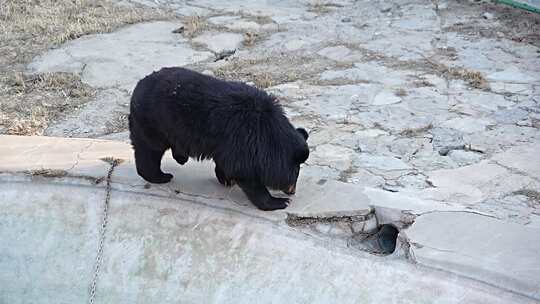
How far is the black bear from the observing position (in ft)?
11.5

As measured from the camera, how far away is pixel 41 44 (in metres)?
7.03

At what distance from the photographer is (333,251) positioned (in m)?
3.42

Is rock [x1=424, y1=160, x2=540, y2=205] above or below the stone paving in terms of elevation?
above

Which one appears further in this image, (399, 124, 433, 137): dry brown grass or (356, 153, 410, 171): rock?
(399, 124, 433, 137): dry brown grass

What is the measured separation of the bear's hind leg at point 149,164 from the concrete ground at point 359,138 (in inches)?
3.4

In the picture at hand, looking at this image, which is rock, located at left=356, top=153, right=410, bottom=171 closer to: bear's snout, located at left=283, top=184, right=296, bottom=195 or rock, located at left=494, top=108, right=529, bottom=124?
bear's snout, located at left=283, top=184, right=296, bottom=195

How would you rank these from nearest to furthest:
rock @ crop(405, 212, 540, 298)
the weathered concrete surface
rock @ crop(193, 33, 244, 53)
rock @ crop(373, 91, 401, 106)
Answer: rock @ crop(405, 212, 540, 298), the weathered concrete surface, rock @ crop(373, 91, 401, 106), rock @ crop(193, 33, 244, 53)

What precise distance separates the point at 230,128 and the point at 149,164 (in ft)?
2.00

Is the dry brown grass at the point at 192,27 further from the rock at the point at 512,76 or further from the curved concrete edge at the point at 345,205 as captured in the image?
the rock at the point at 512,76

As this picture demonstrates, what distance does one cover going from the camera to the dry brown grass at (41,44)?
550cm

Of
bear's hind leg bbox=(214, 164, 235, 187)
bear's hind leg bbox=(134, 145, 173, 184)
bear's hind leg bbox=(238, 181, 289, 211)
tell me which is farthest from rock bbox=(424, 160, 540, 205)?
bear's hind leg bbox=(134, 145, 173, 184)

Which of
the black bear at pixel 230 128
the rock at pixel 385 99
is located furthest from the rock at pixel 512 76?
the black bear at pixel 230 128

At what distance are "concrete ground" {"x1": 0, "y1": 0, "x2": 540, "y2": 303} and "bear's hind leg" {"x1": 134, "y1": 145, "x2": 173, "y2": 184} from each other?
9 centimetres

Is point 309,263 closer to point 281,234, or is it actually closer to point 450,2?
point 281,234
